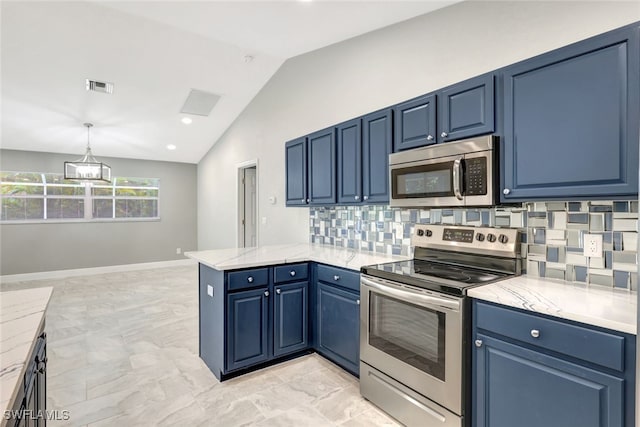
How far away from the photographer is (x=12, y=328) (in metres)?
1.20

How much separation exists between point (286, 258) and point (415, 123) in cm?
146

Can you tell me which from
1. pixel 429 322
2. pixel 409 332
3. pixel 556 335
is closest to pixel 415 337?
pixel 409 332

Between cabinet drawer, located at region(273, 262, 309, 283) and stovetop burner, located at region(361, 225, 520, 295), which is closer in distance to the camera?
stovetop burner, located at region(361, 225, 520, 295)

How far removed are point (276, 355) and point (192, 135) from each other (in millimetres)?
4785

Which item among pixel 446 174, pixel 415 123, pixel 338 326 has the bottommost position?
pixel 338 326

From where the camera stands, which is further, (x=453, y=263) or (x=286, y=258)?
(x=286, y=258)

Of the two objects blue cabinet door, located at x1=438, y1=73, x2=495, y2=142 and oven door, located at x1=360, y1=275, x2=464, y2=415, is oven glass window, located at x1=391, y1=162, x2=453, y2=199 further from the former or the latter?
oven door, located at x1=360, y1=275, x2=464, y2=415

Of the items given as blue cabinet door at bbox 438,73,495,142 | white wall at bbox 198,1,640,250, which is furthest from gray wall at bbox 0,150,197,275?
blue cabinet door at bbox 438,73,495,142

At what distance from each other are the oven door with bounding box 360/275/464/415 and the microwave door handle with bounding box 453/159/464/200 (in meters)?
0.64

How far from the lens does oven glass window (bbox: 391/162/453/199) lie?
2.07 metres

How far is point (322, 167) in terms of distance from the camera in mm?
3129

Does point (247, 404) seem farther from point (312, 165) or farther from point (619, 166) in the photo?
point (619, 166)

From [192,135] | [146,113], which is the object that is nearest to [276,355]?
[146,113]

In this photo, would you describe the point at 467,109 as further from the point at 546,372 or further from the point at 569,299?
the point at 546,372
